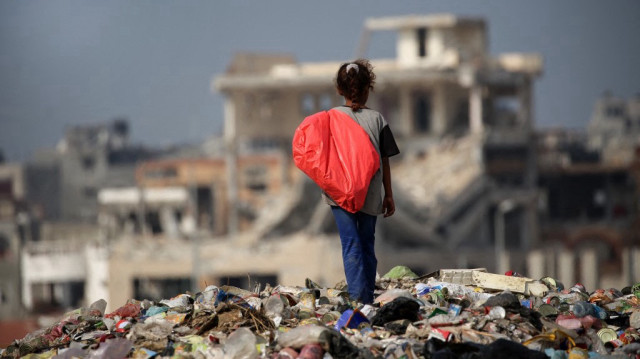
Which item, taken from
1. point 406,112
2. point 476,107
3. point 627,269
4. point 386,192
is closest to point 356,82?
point 386,192

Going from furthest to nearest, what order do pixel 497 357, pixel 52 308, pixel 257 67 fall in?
pixel 257 67, pixel 52 308, pixel 497 357

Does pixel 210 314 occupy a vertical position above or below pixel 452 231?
above

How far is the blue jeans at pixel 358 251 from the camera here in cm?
1027

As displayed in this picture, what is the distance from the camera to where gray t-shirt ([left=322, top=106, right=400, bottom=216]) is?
10281 millimetres

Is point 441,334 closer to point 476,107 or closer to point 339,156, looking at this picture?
point 339,156

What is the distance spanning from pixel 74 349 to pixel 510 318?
3.15m

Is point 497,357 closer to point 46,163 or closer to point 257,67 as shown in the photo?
point 257,67

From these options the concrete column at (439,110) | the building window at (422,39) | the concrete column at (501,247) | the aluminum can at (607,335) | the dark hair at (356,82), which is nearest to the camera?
the aluminum can at (607,335)

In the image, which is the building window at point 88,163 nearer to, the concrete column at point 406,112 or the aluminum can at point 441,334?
the concrete column at point 406,112

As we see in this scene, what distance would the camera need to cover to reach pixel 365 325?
975 cm

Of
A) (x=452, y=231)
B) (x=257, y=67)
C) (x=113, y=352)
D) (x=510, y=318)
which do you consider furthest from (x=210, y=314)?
(x=257, y=67)

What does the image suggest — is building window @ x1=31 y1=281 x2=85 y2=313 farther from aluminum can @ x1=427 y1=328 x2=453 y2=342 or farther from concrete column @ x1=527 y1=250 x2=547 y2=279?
aluminum can @ x1=427 y1=328 x2=453 y2=342

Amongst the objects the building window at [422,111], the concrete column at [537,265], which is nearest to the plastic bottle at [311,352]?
the concrete column at [537,265]

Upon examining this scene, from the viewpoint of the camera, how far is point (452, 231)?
52.8 m
